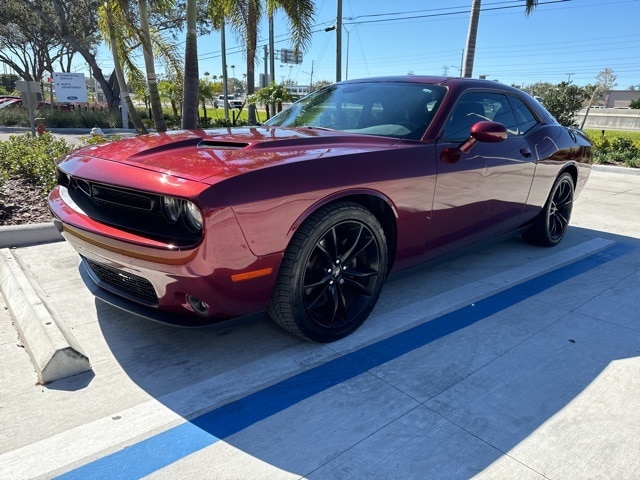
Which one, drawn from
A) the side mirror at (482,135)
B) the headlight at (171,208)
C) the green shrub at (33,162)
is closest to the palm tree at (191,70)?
the green shrub at (33,162)

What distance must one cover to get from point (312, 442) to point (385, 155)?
5.22 ft

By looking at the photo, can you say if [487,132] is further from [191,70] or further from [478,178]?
[191,70]

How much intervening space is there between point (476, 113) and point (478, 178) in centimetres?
56

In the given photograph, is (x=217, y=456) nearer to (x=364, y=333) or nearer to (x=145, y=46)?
(x=364, y=333)

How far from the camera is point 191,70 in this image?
7.93m

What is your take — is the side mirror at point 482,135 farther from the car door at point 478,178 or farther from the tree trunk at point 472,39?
the tree trunk at point 472,39

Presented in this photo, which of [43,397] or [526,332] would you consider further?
[526,332]

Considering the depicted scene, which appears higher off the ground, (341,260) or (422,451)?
(341,260)

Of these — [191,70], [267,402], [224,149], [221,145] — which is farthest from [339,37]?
[267,402]

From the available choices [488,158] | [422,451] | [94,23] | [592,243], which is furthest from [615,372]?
[94,23]

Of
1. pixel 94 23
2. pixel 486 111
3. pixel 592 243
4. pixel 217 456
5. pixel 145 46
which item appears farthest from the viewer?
pixel 94 23

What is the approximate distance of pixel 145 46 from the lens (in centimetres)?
812

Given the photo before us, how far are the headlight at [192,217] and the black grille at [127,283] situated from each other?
40 centimetres

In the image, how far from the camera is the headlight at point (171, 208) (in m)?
2.21
